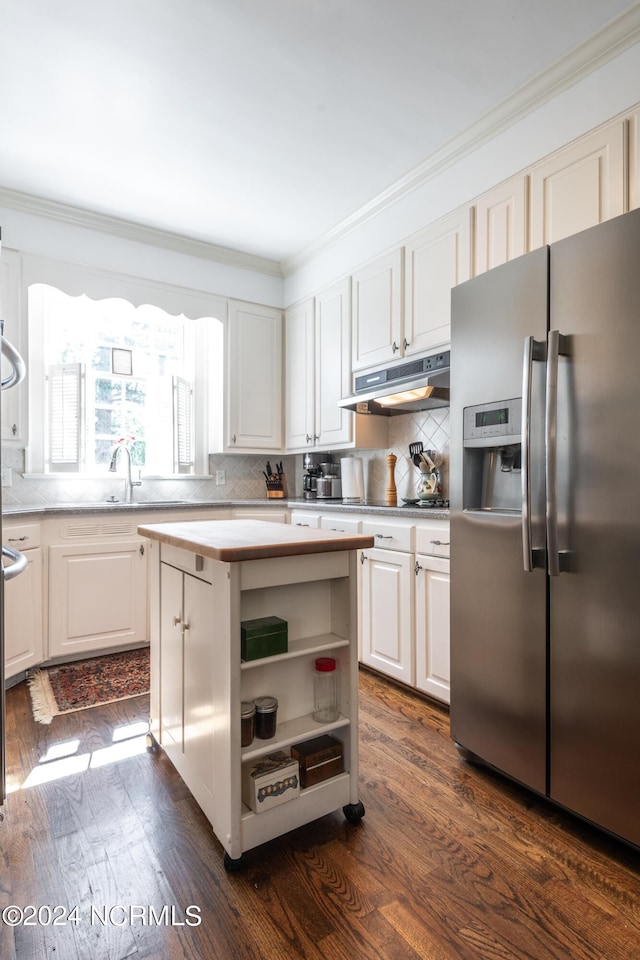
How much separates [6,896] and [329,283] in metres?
3.51

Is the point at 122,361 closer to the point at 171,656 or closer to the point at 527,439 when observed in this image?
the point at 171,656

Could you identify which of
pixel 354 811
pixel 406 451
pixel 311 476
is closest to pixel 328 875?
pixel 354 811

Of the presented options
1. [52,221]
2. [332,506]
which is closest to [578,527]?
[332,506]

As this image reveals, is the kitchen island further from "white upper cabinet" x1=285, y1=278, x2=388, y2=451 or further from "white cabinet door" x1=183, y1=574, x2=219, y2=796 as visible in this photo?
"white upper cabinet" x1=285, y1=278, x2=388, y2=451

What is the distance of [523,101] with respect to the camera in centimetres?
226

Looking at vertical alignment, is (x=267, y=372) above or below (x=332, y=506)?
above

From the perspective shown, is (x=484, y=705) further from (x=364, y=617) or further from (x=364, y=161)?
(x=364, y=161)

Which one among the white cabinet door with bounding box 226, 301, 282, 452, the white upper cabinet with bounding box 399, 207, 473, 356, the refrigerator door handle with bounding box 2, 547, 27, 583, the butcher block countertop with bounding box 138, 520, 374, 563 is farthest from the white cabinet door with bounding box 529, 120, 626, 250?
the white cabinet door with bounding box 226, 301, 282, 452

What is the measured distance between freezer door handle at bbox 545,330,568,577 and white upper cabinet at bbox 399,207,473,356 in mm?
1141

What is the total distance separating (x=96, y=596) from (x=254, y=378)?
2.00 m

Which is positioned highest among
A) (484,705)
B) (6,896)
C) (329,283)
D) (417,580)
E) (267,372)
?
(329,283)

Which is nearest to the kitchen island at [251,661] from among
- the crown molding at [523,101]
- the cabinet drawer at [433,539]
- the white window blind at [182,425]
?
the cabinet drawer at [433,539]

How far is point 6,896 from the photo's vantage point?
135 centimetres

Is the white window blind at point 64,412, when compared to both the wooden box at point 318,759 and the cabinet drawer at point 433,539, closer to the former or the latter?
the cabinet drawer at point 433,539
